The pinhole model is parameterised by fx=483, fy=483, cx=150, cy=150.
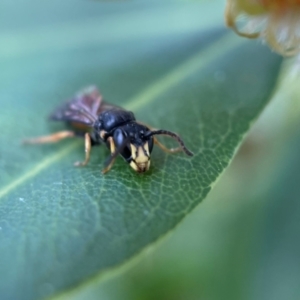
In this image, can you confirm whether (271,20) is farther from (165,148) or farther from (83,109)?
(83,109)

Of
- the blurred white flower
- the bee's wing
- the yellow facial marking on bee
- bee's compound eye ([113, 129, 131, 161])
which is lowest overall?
the yellow facial marking on bee

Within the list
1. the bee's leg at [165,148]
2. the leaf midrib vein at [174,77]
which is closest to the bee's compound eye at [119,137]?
the bee's leg at [165,148]

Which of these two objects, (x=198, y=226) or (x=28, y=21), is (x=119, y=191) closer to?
(x=198, y=226)

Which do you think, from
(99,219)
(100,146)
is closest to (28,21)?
(100,146)

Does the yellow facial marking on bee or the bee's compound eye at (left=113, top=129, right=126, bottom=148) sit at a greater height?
the bee's compound eye at (left=113, top=129, right=126, bottom=148)

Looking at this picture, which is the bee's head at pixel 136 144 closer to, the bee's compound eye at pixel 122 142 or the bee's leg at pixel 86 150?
the bee's compound eye at pixel 122 142

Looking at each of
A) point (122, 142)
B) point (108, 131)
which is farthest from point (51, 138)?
point (122, 142)

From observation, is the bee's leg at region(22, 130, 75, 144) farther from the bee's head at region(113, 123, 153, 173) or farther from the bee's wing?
the bee's head at region(113, 123, 153, 173)

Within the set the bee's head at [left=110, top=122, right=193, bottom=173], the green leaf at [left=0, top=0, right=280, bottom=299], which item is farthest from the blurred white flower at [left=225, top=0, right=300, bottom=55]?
the bee's head at [left=110, top=122, right=193, bottom=173]
